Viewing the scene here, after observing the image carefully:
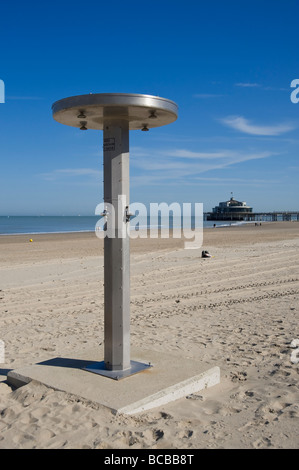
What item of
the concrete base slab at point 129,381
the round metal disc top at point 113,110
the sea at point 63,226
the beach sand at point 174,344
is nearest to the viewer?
the beach sand at point 174,344

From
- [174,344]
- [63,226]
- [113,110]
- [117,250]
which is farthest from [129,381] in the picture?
[63,226]

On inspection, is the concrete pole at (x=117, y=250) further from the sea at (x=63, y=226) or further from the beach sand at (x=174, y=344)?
the sea at (x=63, y=226)

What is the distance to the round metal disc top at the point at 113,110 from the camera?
399cm

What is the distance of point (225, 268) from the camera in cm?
1310

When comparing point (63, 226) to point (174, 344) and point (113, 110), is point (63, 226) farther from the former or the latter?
point (113, 110)

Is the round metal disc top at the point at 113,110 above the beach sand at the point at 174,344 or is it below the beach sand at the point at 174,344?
above

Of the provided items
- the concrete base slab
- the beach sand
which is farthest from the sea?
the concrete base slab

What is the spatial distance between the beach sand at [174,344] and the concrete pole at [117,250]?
75 cm

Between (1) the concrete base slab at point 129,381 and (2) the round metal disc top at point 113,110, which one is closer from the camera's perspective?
(1) the concrete base slab at point 129,381

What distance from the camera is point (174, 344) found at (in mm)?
5906

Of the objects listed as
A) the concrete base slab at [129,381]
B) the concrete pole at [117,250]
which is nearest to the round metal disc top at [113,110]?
the concrete pole at [117,250]

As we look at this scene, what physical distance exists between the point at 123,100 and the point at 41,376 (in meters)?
2.85

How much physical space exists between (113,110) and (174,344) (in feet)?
Result: 10.8
